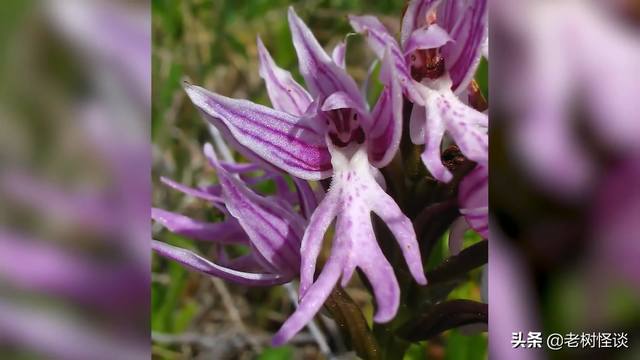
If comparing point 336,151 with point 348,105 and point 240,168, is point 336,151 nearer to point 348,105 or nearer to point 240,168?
point 348,105

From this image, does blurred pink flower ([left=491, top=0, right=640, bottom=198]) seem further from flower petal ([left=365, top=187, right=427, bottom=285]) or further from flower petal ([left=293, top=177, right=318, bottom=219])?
flower petal ([left=293, top=177, right=318, bottom=219])

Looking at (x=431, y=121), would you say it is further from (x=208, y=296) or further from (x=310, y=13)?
(x=208, y=296)

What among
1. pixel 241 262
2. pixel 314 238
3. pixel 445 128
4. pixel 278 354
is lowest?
pixel 278 354

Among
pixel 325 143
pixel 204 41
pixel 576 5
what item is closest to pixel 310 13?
pixel 204 41

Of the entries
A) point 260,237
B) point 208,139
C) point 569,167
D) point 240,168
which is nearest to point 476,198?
point 569,167

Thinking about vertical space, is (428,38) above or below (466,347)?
above

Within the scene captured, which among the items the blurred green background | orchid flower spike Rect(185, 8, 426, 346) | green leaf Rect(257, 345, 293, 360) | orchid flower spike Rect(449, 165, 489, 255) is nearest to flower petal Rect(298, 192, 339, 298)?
orchid flower spike Rect(185, 8, 426, 346)
